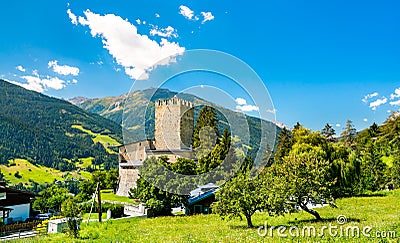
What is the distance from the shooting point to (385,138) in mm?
67875

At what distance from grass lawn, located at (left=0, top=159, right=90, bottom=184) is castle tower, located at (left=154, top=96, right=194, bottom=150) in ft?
269

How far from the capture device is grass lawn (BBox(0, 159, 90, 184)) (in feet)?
420

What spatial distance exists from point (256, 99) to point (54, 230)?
16931mm

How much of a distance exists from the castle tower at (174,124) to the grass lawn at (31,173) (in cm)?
8189

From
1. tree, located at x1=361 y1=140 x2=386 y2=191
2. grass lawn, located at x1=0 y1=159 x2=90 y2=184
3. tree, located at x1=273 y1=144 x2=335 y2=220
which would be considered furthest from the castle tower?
grass lawn, located at x1=0 y1=159 x2=90 y2=184

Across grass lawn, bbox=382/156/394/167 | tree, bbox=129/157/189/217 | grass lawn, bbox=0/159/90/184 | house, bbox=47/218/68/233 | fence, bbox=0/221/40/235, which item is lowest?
fence, bbox=0/221/40/235

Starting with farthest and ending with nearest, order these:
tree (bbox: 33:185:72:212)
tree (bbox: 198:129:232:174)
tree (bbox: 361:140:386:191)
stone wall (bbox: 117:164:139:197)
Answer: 1. stone wall (bbox: 117:164:139:197)
2. tree (bbox: 198:129:232:174)
3. tree (bbox: 33:185:72:212)
4. tree (bbox: 361:140:386:191)

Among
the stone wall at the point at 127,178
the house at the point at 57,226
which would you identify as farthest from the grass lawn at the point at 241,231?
the stone wall at the point at 127,178

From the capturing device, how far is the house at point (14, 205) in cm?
3495

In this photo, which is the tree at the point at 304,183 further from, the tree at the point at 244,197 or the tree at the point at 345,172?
the tree at the point at 345,172

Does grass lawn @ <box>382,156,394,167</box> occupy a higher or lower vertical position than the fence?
higher

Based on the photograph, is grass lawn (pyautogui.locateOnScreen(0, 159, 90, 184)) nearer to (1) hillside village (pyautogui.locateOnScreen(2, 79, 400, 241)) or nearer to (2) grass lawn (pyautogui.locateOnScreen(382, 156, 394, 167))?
(1) hillside village (pyautogui.locateOnScreen(2, 79, 400, 241))

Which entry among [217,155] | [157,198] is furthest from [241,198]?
[217,155]

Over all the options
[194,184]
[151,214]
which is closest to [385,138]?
[194,184]
